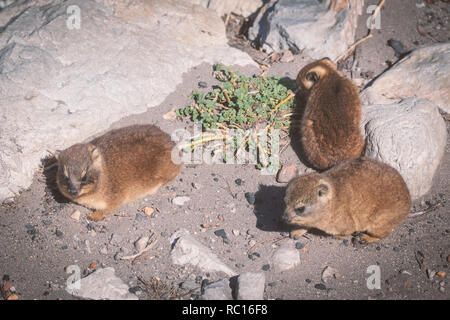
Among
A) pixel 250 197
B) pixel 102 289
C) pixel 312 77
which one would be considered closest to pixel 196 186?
pixel 250 197

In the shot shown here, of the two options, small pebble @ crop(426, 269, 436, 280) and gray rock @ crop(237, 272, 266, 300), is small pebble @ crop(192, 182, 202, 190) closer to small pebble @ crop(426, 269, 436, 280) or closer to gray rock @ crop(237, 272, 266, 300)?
gray rock @ crop(237, 272, 266, 300)

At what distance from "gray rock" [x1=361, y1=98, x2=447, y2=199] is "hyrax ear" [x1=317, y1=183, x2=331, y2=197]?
1.23 meters

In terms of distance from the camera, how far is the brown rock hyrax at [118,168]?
4.99 meters

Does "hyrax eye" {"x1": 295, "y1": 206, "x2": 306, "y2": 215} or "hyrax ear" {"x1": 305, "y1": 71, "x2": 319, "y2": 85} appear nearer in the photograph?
"hyrax eye" {"x1": 295, "y1": 206, "x2": 306, "y2": 215}

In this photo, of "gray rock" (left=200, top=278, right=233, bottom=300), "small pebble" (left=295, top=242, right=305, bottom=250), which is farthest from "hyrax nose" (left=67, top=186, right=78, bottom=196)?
"small pebble" (left=295, top=242, right=305, bottom=250)

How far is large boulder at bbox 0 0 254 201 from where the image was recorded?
19.2 feet

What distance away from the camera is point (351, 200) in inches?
192

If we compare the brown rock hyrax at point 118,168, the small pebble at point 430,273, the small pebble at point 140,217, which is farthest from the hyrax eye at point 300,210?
the small pebble at point 140,217

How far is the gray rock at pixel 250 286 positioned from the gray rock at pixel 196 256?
0.30 meters

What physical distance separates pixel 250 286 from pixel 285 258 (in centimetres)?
69

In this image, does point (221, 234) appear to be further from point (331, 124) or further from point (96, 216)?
point (331, 124)

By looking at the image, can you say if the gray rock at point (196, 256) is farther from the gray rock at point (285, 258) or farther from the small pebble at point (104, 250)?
the small pebble at point (104, 250)
